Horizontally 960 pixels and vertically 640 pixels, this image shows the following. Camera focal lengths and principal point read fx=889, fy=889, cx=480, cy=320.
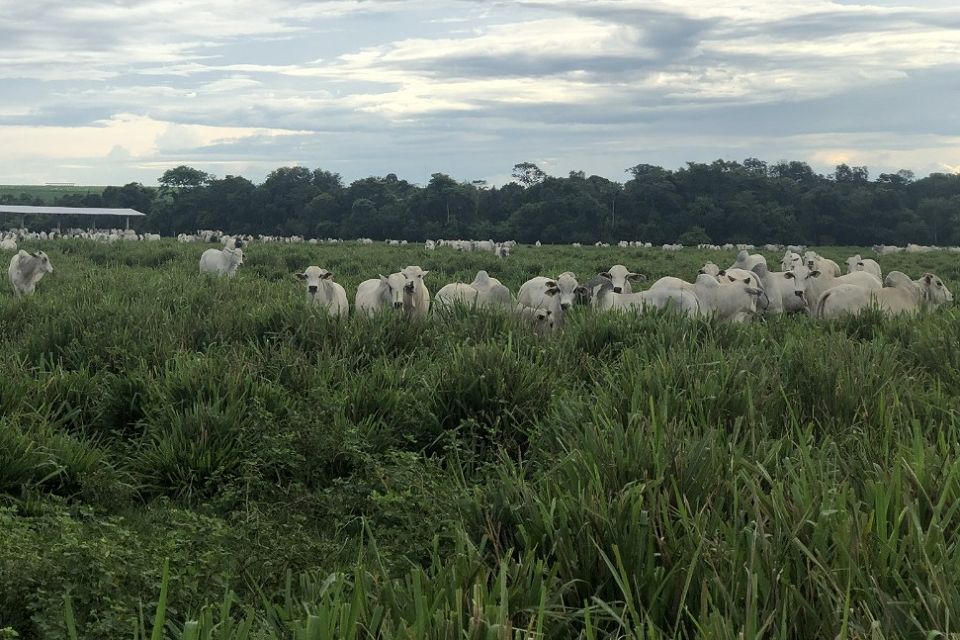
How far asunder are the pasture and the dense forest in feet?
226

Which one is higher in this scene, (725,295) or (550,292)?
(550,292)

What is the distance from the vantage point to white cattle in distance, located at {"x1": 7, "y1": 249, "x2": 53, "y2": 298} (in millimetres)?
15281

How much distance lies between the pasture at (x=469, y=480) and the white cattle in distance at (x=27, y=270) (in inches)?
266

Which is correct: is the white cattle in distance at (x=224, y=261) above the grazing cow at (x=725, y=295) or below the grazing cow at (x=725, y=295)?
above

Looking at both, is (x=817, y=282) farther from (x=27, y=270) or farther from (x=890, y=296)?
(x=27, y=270)

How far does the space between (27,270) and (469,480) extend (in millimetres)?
13450

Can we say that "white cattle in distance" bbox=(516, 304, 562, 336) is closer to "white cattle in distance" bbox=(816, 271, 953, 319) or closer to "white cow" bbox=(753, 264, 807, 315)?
"white cattle in distance" bbox=(816, 271, 953, 319)

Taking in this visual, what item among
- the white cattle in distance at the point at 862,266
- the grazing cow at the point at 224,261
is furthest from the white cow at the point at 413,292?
the white cattle in distance at the point at 862,266

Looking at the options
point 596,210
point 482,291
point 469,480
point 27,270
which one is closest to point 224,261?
point 27,270

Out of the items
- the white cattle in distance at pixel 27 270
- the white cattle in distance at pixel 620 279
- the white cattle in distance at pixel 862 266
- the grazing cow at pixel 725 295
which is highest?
the white cattle in distance at pixel 27 270

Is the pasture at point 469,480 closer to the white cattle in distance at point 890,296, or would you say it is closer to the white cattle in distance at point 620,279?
the white cattle in distance at point 890,296

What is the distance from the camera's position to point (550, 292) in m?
12.4

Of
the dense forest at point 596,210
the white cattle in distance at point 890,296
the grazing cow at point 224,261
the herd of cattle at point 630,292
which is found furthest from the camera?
the dense forest at point 596,210

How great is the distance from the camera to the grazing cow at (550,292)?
1179cm
